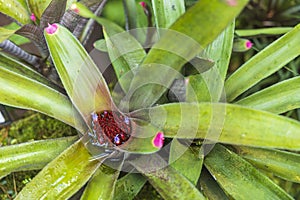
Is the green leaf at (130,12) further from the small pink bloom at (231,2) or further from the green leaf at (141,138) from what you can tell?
the small pink bloom at (231,2)

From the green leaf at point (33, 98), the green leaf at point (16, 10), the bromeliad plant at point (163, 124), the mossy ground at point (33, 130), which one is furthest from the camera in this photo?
the mossy ground at point (33, 130)

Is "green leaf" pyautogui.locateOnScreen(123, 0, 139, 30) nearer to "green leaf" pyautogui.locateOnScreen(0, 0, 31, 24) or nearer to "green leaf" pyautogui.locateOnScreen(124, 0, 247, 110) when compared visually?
"green leaf" pyautogui.locateOnScreen(0, 0, 31, 24)

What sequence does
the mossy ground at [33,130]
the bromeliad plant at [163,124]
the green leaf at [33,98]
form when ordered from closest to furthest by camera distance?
the bromeliad plant at [163,124] → the green leaf at [33,98] → the mossy ground at [33,130]

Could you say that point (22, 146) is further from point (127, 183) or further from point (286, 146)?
point (286, 146)

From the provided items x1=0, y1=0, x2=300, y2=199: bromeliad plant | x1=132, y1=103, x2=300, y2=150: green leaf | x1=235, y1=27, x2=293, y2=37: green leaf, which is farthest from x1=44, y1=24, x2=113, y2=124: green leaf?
x1=235, y1=27, x2=293, y2=37: green leaf

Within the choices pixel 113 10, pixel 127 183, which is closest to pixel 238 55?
pixel 113 10

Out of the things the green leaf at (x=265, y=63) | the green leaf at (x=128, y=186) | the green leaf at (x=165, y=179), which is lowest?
the green leaf at (x=128, y=186)

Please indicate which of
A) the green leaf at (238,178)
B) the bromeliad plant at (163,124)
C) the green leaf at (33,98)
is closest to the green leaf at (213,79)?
the bromeliad plant at (163,124)
